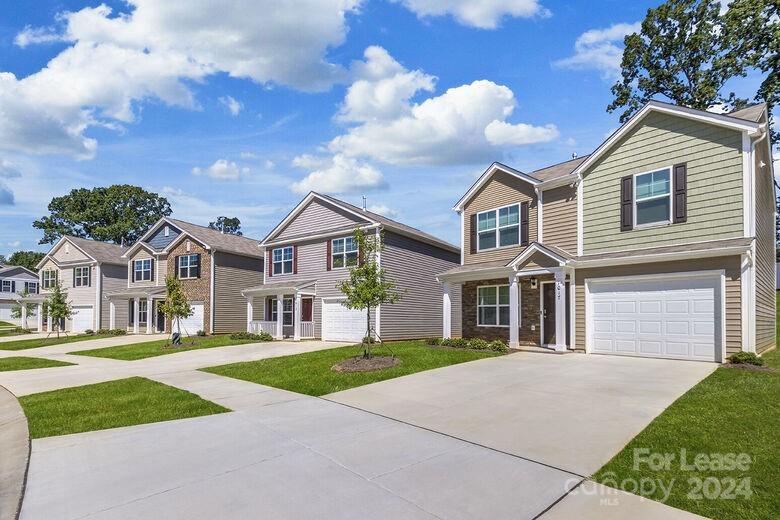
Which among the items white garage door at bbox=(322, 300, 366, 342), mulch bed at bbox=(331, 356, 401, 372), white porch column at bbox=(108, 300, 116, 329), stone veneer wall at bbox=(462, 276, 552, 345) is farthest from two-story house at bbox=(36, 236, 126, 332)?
stone veneer wall at bbox=(462, 276, 552, 345)

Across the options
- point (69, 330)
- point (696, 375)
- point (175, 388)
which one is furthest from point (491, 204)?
point (69, 330)

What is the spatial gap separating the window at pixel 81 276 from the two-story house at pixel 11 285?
25616mm

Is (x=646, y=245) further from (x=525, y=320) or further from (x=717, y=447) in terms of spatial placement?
(x=717, y=447)

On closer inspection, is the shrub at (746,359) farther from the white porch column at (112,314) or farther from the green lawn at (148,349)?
the white porch column at (112,314)

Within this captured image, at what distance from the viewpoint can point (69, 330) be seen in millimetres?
35906

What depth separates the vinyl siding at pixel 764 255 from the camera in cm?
1292

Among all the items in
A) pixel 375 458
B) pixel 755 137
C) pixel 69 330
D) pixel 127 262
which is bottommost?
pixel 69 330

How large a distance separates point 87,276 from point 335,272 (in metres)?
24.1

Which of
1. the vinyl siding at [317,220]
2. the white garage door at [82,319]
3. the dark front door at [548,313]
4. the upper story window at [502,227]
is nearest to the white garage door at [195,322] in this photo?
the vinyl siding at [317,220]

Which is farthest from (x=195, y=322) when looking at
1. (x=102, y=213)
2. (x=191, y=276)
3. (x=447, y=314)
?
(x=102, y=213)

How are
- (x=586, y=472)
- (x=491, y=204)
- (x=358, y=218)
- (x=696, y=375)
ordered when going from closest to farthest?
(x=586, y=472) → (x=696, y=375) → (x=491, y=204) → (x=358, y=218)

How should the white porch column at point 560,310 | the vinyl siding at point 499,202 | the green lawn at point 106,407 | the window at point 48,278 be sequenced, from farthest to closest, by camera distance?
the window at point 48,278, the vinyl siding at point 499,202, the white porch column at point 560,310, the green lawn at point 106,407

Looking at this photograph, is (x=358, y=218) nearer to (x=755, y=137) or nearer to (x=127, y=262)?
(x=755, y=137)

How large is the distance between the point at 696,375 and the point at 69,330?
135 ft
